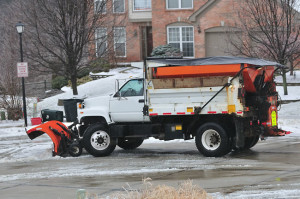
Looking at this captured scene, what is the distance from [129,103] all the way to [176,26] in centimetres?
2531

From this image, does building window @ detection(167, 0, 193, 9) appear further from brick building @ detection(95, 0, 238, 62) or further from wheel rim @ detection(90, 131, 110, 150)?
wheel rim @ detection(90, 131, 110, 150)

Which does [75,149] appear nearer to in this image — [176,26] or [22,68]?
[22,68]

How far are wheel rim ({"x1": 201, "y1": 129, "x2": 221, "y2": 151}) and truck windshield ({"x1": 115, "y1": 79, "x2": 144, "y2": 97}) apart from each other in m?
2.10

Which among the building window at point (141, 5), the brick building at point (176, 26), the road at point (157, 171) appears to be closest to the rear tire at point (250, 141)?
the road at point (157, 171)

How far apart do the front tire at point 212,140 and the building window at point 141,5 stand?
28727mm

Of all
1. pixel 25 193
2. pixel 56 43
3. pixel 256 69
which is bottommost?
pixel 25 193

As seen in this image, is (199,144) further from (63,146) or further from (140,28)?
(140,28)

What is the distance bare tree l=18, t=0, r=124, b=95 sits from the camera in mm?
29734

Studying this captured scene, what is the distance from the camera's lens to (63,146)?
16.0 meters

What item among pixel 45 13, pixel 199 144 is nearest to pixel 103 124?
pixel 199 144

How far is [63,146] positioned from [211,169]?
511 centimetres

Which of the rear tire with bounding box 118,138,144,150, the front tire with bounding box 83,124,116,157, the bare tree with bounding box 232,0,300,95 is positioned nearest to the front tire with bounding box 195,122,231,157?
the front tire with bounding box 83,124,116,157

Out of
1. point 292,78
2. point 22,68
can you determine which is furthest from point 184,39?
point 22,68

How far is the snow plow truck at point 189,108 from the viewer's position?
14375 mm
